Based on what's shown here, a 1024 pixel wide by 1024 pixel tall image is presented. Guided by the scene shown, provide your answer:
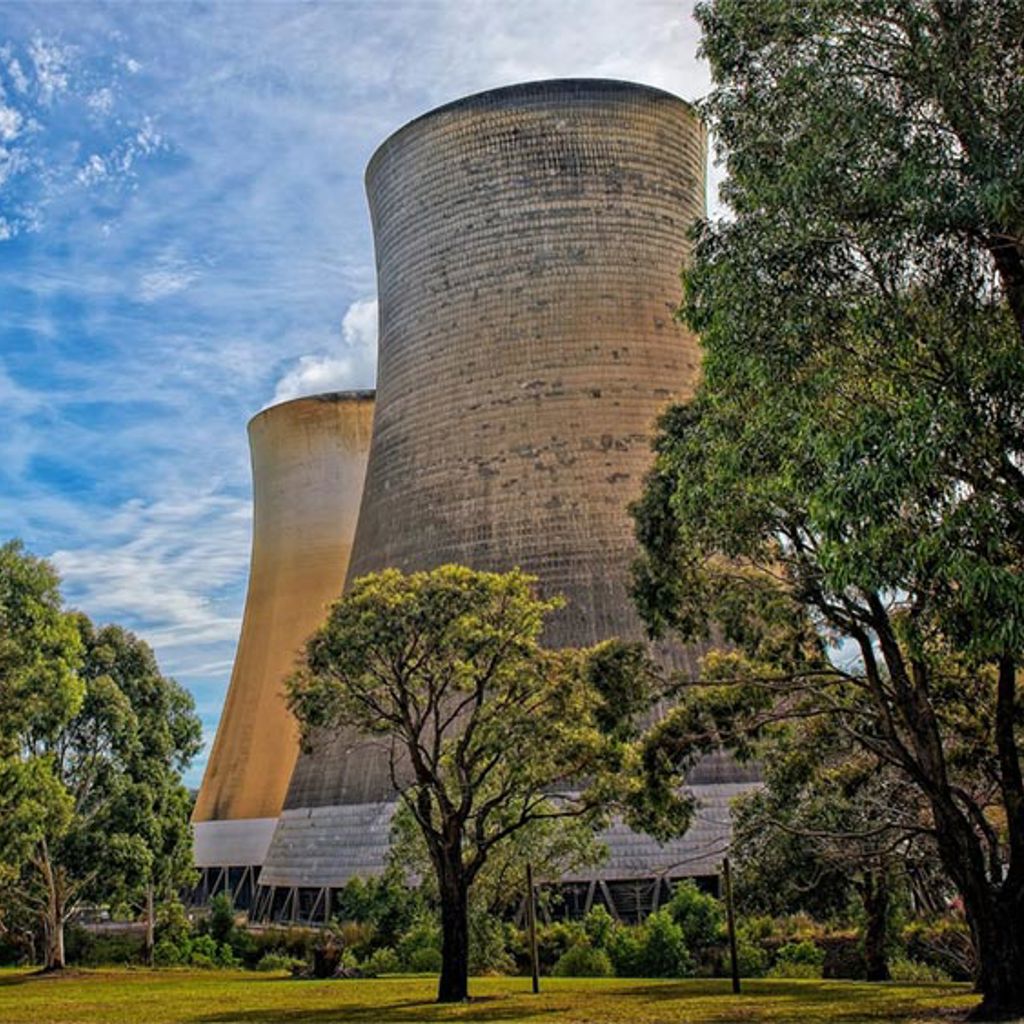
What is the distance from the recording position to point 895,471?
7.67m

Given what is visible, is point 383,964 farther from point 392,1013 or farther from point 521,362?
point 521,362

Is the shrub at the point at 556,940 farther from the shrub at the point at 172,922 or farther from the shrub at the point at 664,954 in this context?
the shrub at the point at 172,922

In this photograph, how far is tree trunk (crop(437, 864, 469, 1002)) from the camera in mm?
13562

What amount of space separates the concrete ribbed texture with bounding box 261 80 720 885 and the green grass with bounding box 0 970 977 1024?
720cm

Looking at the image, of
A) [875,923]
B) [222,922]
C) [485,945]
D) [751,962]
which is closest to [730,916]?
[875,923]

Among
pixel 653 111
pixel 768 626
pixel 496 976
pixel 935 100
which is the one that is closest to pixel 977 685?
pixel 768 626

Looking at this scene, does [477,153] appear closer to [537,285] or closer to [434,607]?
→ [537,285]

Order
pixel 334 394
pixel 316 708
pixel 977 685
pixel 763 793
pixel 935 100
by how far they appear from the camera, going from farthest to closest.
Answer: pixel 334 394 < pixel 763 793 < pixel 316 708 < pixel 977 685 < pixel 935 100

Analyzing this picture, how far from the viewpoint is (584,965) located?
58.9ft

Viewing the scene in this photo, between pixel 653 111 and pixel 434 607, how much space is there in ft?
51.9

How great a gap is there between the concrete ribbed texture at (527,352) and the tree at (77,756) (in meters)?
3.73

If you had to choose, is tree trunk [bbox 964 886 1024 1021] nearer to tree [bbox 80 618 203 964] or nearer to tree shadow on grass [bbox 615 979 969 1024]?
tree shadow on grass [bbox 615 979 969 1024]

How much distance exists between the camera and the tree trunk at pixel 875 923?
582 inches

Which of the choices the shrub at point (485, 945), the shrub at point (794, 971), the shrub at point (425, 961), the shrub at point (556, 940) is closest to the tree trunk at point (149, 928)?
the shrub at point (425, 961)
